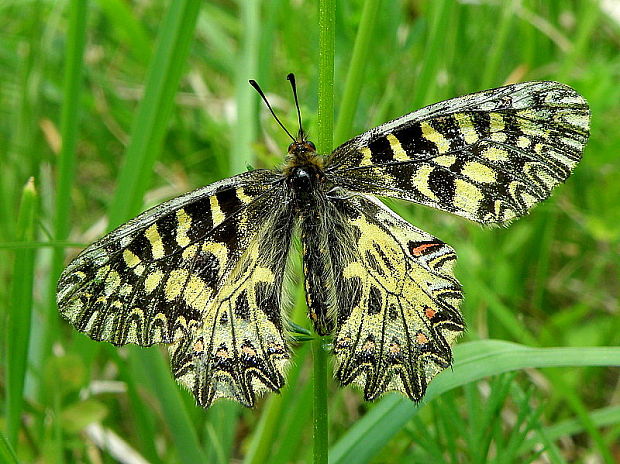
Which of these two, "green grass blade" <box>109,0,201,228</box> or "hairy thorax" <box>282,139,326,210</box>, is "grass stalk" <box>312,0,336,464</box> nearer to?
"hairy thorax" <box>282,139,326,210</box>

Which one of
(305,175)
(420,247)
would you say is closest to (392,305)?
(420,247)

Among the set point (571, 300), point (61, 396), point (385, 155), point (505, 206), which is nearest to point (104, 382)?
point (61, 396)

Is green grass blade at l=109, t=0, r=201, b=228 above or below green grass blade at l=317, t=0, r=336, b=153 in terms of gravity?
above

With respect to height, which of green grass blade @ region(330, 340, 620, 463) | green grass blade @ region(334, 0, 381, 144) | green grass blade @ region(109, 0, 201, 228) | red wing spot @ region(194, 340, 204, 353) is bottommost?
green grass blade @ region(330, 340, 620, 463)

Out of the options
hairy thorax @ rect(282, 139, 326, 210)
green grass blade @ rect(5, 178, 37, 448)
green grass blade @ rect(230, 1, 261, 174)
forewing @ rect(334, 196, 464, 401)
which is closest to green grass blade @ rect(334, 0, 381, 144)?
hairy thorax @ rect(282, 139, 326, 210)

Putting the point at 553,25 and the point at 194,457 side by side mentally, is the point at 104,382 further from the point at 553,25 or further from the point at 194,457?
the point at 553,25

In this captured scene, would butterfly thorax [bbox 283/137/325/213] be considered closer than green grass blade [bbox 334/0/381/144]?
Yes

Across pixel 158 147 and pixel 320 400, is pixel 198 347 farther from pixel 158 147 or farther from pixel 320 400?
pixel 158 147

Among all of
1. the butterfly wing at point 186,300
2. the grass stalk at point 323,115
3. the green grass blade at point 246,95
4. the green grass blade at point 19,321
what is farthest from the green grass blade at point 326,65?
the green grass blade at point 246,95
